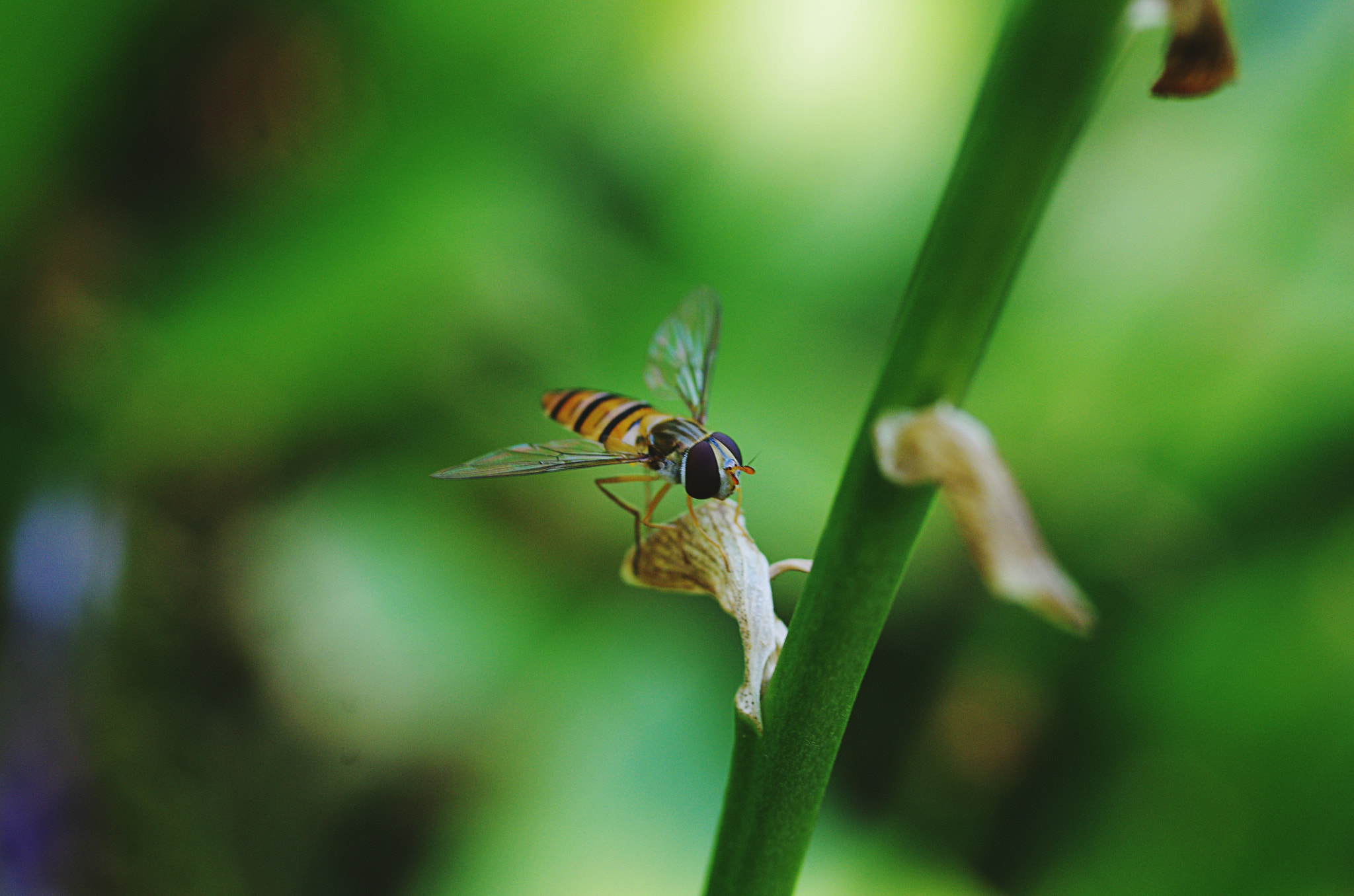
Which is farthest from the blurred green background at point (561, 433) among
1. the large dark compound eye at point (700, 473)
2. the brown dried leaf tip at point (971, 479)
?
the brown dried leaf tip at point (971, 479)

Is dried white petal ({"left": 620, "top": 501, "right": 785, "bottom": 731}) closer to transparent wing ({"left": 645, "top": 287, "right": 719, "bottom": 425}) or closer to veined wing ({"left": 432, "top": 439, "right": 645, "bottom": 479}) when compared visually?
veined wing ({"left": 432, "top": 439, "right": 645, "bottom": 479})

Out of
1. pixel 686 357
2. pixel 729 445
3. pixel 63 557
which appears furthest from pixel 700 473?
pixel 63 557

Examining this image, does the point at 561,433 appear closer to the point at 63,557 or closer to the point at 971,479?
the point at 63,557

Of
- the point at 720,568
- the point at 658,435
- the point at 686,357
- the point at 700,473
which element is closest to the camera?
the point at 720,568

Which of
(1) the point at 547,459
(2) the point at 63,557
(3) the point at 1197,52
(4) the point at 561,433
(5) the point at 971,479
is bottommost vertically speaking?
(2) the point at 63,557

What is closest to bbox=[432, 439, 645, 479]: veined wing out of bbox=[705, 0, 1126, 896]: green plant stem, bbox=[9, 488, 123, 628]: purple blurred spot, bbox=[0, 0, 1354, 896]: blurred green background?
bbox=[705, 0, 1126, 896]: green plant stem

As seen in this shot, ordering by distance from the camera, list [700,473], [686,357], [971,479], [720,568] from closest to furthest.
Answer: [971,479], [720,568], [700,473], [686,357]
